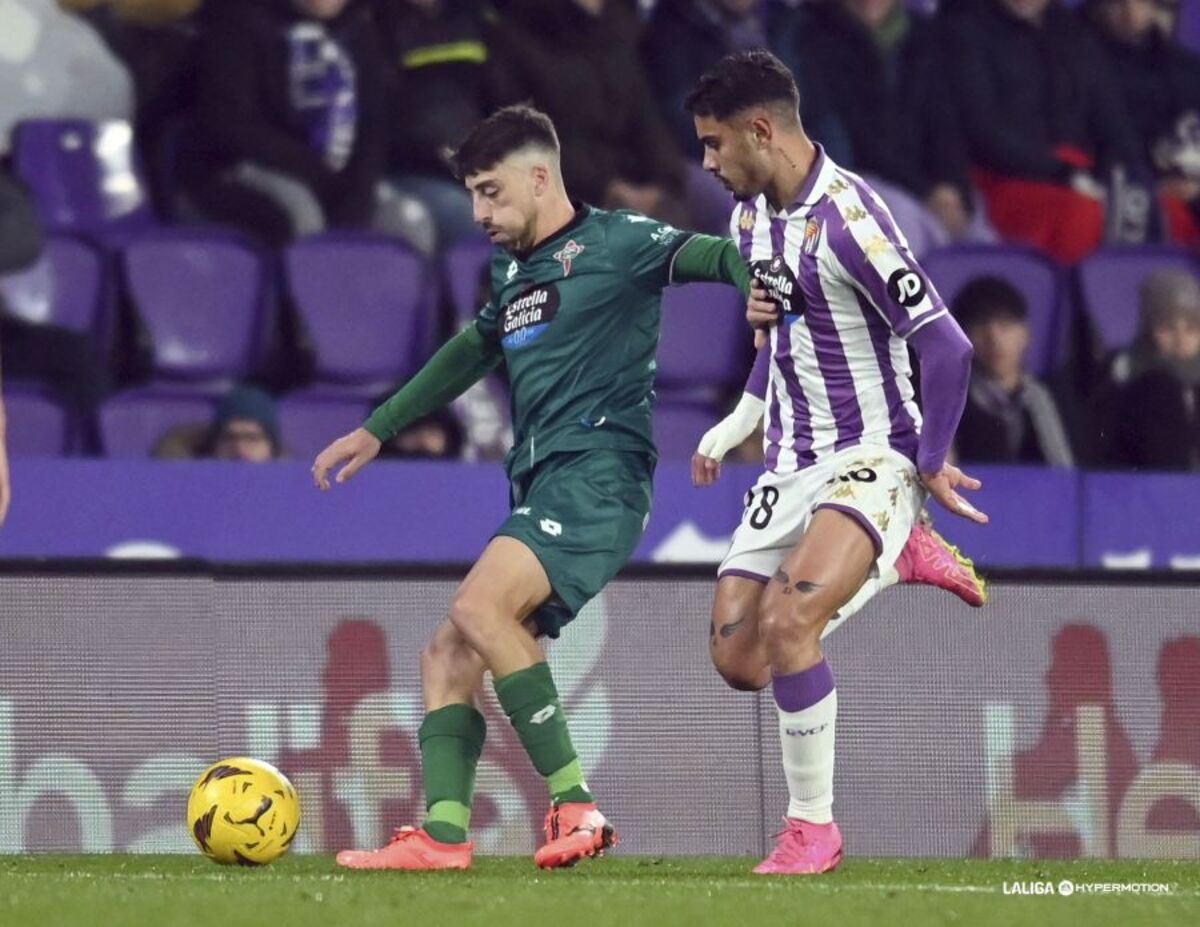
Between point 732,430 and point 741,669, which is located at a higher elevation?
point 732,430

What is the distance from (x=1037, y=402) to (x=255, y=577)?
4122 mm

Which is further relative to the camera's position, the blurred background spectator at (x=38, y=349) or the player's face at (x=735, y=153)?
the blurred background spectator at (x=38, y=349)

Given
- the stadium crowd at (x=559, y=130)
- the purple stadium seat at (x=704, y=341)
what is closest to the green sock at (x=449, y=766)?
the stadium crowd at (x=559, y=130)

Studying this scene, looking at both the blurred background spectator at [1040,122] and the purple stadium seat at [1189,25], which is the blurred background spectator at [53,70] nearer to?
the blurred background spectator at [1040,122]

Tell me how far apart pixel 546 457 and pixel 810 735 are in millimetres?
876

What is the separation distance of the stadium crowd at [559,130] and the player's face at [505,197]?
3227 millimetres

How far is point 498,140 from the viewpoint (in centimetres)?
542

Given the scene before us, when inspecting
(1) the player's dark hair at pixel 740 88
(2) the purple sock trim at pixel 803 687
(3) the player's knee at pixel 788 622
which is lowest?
(2) the purple sock trim at pixel 803 687

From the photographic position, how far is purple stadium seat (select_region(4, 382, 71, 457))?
28.3 feet

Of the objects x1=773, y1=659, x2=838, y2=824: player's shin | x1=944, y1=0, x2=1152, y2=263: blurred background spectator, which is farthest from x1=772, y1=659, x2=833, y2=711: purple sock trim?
x1=944, y1=0, x2=1152, y2=263: blurred background spectator

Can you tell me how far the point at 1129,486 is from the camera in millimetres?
8641

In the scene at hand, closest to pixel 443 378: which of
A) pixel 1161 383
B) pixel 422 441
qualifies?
pixel 422 441

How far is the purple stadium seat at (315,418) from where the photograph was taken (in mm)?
8789

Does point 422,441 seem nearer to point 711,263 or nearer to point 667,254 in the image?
point 667,254
